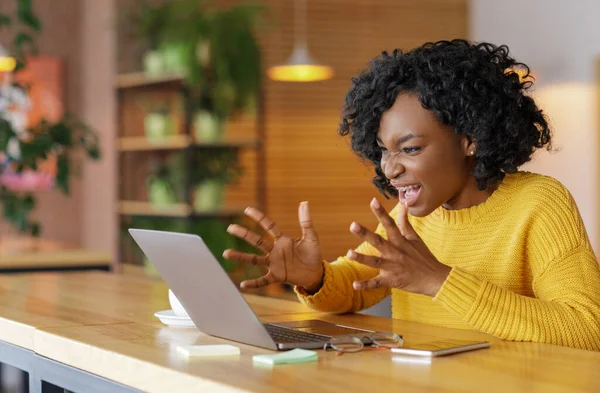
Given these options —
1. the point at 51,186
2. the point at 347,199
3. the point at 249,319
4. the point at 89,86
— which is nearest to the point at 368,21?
the point at 347,199

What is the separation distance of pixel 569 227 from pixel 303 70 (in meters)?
4.64

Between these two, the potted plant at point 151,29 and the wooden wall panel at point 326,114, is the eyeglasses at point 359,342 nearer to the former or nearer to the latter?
the potted plant at point 151,29

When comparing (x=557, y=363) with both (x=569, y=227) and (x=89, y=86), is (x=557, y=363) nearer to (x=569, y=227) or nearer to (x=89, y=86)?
(x=569, y=227)

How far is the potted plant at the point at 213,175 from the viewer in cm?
588

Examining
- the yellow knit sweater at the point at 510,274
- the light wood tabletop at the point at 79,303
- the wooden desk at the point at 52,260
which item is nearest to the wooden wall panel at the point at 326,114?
the wooden desk at the point at 52,260

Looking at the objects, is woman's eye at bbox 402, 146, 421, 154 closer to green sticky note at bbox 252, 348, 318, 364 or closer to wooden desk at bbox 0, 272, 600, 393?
wooden desk at bbox 0, 272, 600, 393

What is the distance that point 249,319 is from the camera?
1.61 metres

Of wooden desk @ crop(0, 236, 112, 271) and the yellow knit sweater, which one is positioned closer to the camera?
the yellow knit sweater

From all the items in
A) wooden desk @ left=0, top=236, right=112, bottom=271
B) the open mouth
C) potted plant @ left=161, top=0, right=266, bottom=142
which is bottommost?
wooden desk @ left=0, top=236, right=112, bottom=271

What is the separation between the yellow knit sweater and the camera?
5.73ft

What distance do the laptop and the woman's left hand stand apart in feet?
0.37

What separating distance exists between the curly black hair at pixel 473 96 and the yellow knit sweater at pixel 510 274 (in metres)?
0.08

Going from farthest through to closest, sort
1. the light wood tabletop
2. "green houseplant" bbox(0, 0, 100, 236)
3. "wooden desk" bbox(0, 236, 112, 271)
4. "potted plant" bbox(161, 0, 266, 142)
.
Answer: "potted plant" bbox(161, 0, 266, 142), "green houseplant" bbox(0, 0, 100, 236), "wooden desk" bbox(0, 236, 112, 271), the light wood tabletop

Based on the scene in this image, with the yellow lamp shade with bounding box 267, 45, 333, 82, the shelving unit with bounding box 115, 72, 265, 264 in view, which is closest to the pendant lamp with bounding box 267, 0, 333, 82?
the yellow lamp shade with bounding box 267, 45, 333, 82
